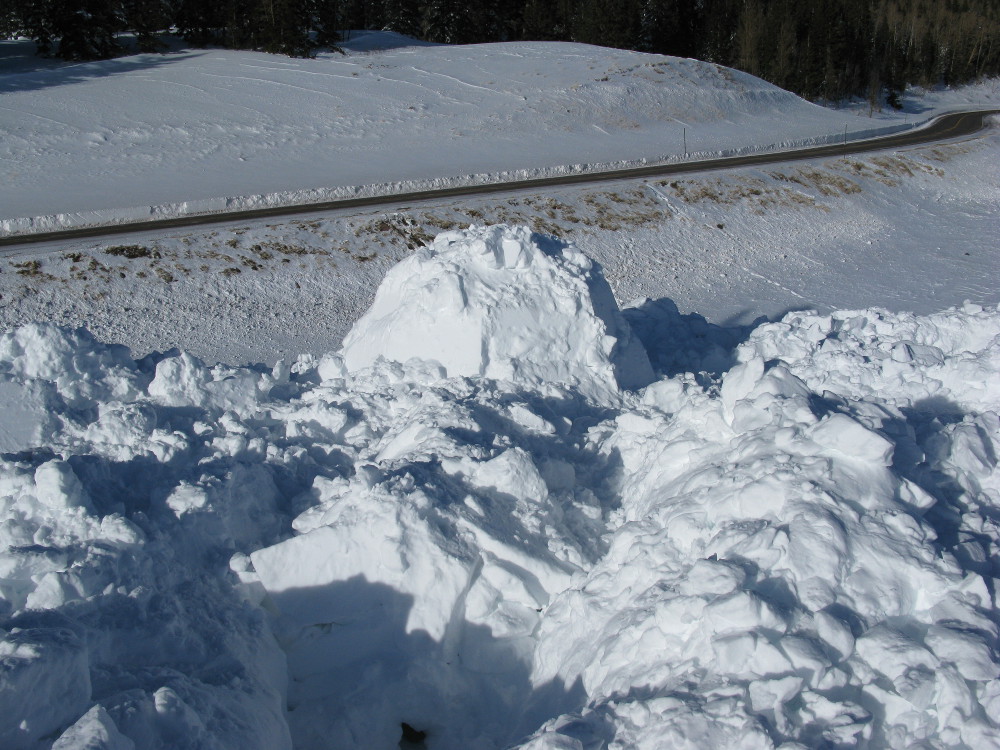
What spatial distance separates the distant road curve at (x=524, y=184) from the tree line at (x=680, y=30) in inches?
670

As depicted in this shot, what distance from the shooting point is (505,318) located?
9672 millimetres

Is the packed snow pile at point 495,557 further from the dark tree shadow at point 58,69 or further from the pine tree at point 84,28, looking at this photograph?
the pine tree at point 84,28

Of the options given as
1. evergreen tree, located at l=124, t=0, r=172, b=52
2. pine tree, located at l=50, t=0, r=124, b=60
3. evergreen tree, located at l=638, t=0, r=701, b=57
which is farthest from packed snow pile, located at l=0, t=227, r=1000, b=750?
evergreen tree, located at l=638, t=0, r=701, b=57

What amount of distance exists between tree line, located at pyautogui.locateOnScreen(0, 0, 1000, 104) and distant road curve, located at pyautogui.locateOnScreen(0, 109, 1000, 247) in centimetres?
1703

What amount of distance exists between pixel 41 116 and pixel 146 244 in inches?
656

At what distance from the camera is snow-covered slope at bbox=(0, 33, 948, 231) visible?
2494 centimetres

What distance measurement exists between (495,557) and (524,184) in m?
21.5

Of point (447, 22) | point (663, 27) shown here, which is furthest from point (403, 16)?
point (663, 27)

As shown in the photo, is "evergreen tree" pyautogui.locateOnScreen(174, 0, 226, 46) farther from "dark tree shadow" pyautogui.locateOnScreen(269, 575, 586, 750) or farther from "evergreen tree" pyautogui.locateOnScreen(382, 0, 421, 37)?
"dark tree shadow" pyautogui.locateOnScreen(269, 575, 586, 750)

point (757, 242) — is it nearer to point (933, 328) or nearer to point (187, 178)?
point (933, 328)

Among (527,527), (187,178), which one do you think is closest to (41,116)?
(187,178)

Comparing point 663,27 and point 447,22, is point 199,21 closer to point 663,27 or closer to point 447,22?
point 447,22

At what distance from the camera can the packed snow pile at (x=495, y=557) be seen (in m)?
4.33

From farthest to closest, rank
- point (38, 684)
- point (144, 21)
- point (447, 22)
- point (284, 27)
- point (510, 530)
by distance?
point (447, 22)
point (144, 21)
point (284, 27)
point (510, 530)
point (38, 684)
